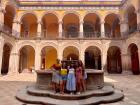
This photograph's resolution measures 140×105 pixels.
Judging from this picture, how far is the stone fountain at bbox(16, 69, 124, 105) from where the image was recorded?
585 centimetres

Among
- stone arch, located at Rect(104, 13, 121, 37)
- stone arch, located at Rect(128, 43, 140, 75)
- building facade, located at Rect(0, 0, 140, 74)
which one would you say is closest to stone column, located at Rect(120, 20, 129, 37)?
building facade, located at Rect(0, 0, 140, 74)

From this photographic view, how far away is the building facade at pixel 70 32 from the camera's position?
19.9m

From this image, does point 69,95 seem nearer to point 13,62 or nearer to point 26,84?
point 26,84

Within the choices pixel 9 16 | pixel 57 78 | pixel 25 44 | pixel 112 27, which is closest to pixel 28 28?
pixel 9 16

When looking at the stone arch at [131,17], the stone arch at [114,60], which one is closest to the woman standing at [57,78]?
the stone arch at [131,17]

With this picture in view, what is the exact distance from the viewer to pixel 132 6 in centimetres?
1875

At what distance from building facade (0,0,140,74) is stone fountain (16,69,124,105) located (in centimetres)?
1185

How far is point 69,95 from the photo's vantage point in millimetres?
6270

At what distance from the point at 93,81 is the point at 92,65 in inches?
678

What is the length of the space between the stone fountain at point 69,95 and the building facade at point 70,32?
11.8 meters

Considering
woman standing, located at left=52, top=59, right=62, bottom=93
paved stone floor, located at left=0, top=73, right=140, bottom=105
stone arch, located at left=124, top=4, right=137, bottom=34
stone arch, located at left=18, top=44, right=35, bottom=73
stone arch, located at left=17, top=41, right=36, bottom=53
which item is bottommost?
paved stone floor, located at left=0, top=73, right=140, bottom=105

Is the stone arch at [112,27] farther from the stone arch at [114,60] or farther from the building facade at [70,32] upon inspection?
the stone arch at [114,60]

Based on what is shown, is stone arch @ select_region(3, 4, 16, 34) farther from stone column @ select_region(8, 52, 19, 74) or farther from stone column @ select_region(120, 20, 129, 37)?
stone column @ select_region(120, 20, 129, 37)

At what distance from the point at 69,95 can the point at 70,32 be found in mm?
18720
